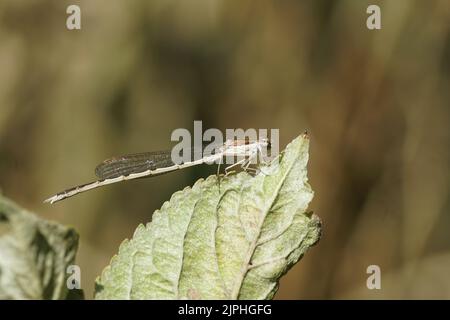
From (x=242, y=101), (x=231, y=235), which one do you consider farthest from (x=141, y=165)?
(x=242, y=101)

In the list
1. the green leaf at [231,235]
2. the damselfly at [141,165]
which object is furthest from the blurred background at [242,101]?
the green leaf at [231,235]

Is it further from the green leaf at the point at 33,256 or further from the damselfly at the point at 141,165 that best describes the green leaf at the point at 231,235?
the damselfly at the point at 141,165

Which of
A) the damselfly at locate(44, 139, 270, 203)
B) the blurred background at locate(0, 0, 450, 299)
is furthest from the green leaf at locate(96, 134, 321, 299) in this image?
the blurred background at locate(0, 0, 450, 299)

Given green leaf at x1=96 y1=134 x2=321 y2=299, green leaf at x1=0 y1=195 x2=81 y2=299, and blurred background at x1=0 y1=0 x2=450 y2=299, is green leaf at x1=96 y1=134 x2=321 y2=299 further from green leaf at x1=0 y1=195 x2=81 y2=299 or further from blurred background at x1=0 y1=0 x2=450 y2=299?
blurred background at x1=0 y1=0 x2=450 y2=299

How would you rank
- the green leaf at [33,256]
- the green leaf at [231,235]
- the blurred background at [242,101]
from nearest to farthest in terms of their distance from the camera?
the green leaf at [33,256] < the green leaf at [231,235] < the blurred background at [242,101]

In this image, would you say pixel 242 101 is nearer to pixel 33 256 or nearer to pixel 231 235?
pixel 231 235
